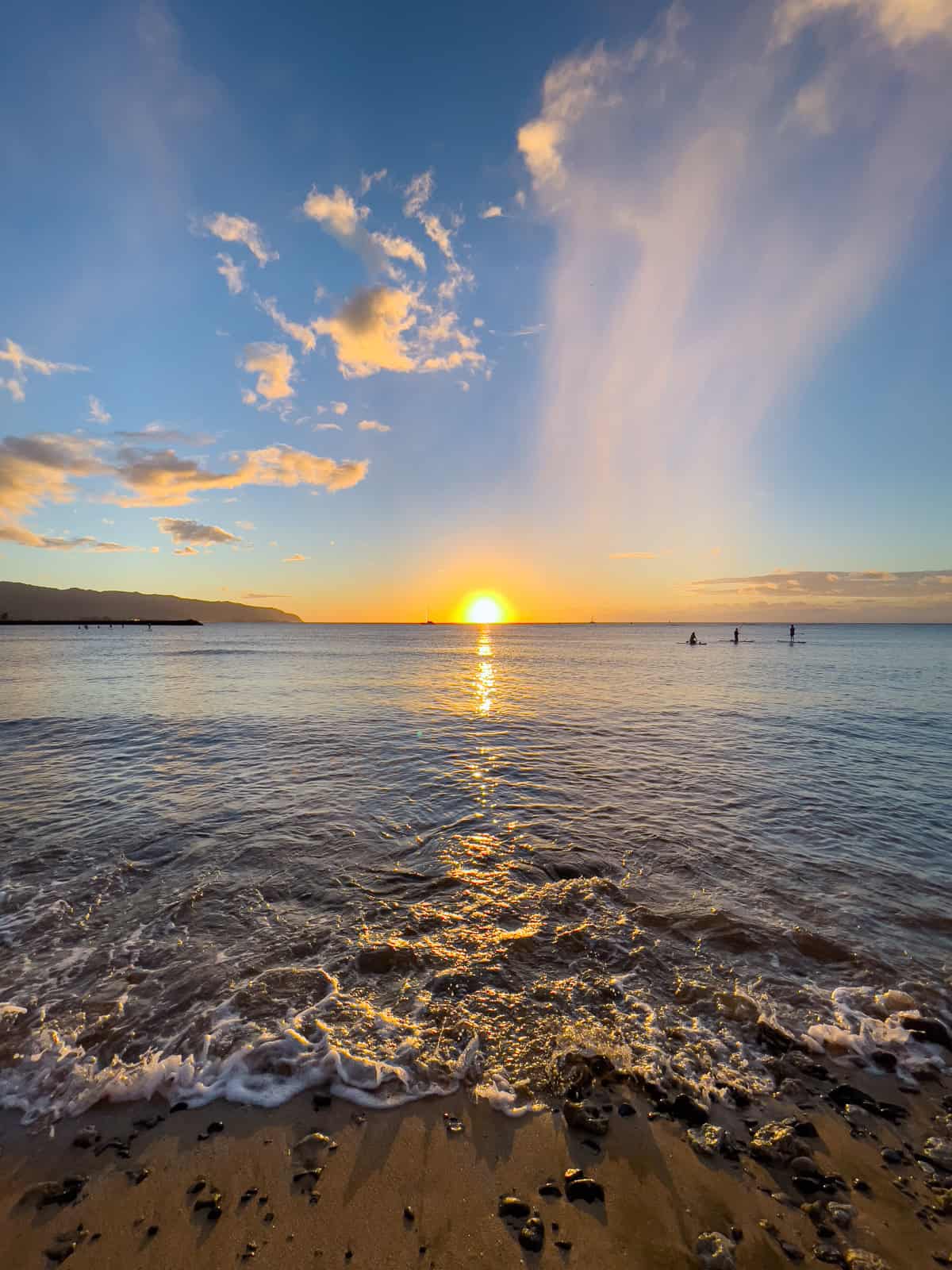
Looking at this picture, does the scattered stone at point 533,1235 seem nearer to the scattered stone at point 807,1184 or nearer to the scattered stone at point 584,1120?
the scattered stone at point 584,1120

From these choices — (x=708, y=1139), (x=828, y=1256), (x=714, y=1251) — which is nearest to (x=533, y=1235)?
(x=714, y=1251)

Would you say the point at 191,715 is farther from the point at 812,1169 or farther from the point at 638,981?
the point at 812,1169

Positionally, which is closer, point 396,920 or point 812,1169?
point 812,1169

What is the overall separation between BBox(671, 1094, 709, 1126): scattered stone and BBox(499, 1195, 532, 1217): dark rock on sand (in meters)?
1.77

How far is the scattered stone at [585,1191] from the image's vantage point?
14.3 feet

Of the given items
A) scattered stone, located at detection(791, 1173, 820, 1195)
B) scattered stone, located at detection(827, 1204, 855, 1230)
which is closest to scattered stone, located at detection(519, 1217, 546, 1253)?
scattered stone, located at detection(791, 1173, 820, 1195)

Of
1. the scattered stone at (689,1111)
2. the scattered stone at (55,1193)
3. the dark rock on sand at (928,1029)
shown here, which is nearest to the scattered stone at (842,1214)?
the scattered stone at (689,1111)

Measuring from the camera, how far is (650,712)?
29.8 meters

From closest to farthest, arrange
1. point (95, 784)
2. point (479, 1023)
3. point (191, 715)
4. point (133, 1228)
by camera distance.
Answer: point (133, 1228), point (479, 1023), point (95, 784), point (191, 715)

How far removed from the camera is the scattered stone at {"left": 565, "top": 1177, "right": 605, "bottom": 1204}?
4367 millimetres

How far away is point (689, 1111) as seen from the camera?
5156mm

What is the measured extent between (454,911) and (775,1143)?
5.23 metres

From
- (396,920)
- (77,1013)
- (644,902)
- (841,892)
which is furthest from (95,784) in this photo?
(841,892)

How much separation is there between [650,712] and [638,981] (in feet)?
78.5
